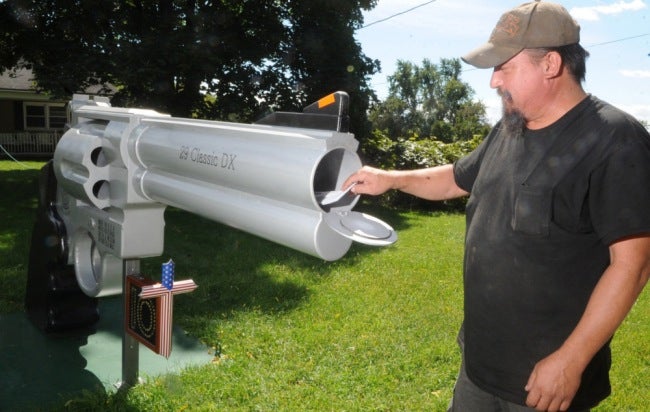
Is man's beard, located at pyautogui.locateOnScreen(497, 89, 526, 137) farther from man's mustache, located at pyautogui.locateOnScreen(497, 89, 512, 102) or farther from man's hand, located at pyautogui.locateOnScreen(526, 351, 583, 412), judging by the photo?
man's hand, located at pyautogui.locateOnScreen(526, 351, 583, 412)

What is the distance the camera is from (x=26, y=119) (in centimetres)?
2373

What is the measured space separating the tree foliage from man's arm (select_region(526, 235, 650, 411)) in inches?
379

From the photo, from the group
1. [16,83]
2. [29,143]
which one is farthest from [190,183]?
[16,83]

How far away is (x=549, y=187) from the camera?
1.79 meters

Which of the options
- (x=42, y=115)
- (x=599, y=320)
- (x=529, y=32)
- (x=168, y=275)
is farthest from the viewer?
(x=42, y=115)

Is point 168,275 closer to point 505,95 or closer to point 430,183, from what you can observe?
point 430,183

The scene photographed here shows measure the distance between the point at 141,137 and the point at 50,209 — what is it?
164cm

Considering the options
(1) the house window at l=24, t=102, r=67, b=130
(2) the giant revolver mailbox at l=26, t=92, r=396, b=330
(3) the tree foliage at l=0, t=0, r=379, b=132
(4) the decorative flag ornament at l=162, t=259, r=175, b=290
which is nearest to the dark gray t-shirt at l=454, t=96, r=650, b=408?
(2) the giant revolver mailbox at l=26, t=92, r=396, b=330

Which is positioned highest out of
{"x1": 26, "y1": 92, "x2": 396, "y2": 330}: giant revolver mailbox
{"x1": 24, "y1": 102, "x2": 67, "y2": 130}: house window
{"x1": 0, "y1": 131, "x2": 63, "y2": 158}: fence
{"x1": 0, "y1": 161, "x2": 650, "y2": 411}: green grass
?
{"x1": 26, "y1": 92, "x2": 396, "y2": 330}: giant revolver mailbox

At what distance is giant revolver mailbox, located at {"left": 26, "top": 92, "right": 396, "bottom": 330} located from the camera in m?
1.75

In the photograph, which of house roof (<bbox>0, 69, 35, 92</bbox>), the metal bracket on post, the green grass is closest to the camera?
the metal bracket on post

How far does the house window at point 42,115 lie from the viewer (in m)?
23.8

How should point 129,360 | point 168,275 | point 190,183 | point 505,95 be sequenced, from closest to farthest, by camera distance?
1. point 505,95
2. point 190,183
3. point 168,275
4. point 129,360

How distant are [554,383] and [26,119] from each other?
2563 cm
